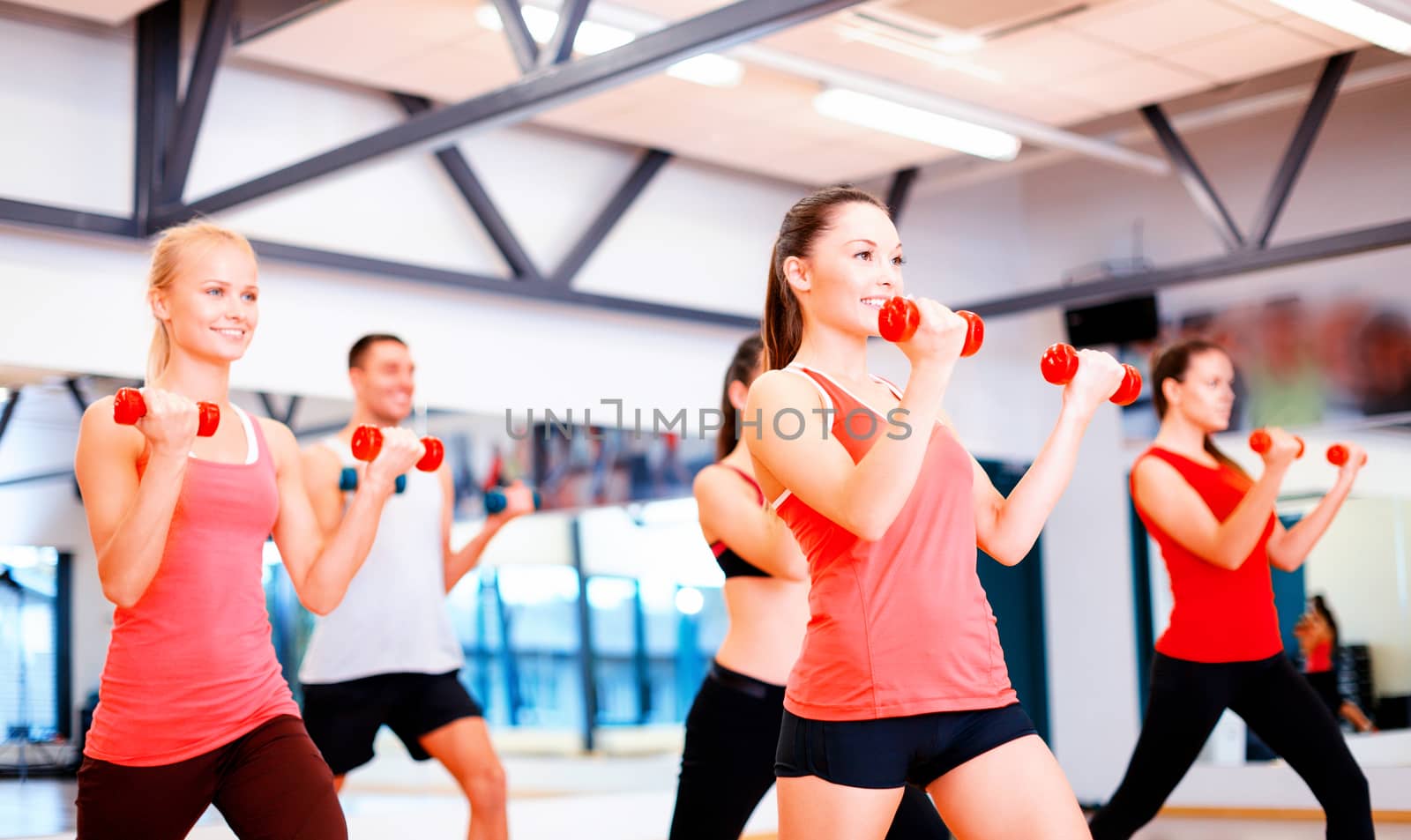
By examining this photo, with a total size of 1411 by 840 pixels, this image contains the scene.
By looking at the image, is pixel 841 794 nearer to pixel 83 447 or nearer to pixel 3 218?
pixel 83 447

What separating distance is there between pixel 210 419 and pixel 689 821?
1259mm

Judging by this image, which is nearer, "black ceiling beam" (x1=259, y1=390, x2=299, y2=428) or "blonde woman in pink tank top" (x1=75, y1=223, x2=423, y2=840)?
"blonde woman in pink tank top" (x1=75, y1=223, x2=423, y2=840)

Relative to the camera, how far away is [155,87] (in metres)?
5.52

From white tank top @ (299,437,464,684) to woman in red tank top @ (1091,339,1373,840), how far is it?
1.86 m

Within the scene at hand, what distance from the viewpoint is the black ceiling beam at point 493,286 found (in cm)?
574

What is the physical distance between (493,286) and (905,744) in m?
4.64

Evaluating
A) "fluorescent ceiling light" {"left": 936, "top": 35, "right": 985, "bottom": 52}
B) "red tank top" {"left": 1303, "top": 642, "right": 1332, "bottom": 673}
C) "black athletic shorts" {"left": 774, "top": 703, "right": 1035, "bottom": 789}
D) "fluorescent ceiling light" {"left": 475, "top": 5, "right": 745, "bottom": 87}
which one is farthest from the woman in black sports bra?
"red tank top" {"left": 1303, "top": 642, "right": 1332, "bottom": 673}

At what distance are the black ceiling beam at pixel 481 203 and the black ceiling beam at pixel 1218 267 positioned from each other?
8.70 feet

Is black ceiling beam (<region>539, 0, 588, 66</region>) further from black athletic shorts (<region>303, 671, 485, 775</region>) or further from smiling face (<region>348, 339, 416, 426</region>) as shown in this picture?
black athletic shorts (<region>303, 671, 485, 775</region>)

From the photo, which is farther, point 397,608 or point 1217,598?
point 397,608

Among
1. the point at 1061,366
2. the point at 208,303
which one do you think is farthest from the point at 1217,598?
the point at 208,303

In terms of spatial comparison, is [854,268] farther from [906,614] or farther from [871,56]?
[871,56]

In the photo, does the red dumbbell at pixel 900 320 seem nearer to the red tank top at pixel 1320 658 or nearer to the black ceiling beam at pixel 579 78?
the black ceiling beam at pixel 579 78

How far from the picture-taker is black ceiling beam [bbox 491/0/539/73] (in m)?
4.31
